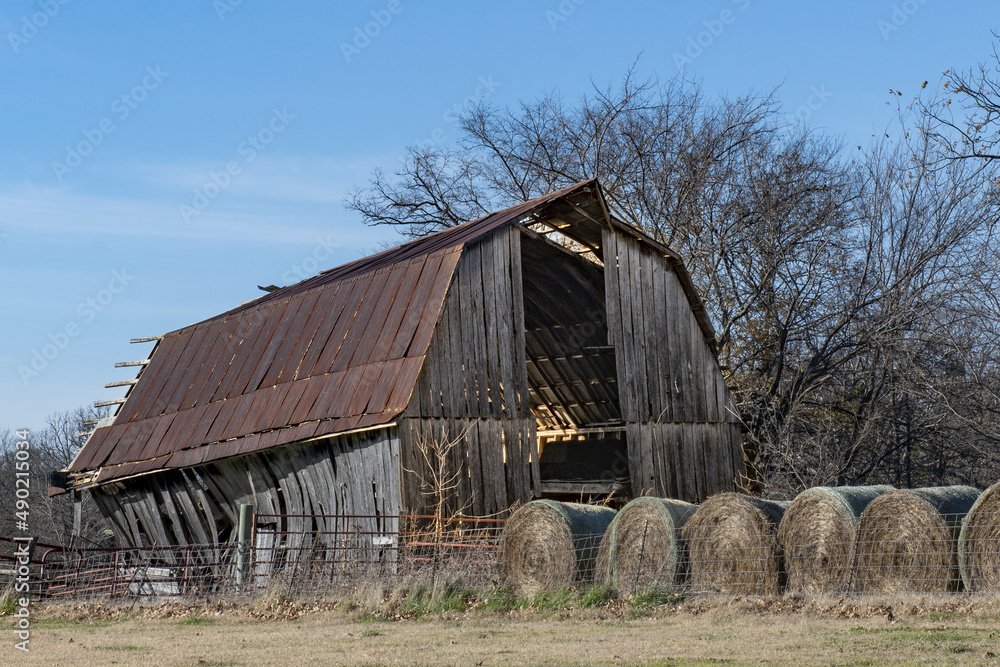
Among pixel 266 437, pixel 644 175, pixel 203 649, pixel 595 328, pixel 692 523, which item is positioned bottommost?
pixel 203 649

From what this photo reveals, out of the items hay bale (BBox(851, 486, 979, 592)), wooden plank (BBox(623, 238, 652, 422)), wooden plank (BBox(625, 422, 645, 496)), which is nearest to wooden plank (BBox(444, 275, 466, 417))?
wooden plank (BBox(625, 422, 645, 496))

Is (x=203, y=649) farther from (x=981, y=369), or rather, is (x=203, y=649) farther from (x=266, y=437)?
(x=981, y=369)

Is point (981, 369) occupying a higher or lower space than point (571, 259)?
lower

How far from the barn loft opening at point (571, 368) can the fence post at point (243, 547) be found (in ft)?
22.7

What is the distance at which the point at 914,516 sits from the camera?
35.3ft

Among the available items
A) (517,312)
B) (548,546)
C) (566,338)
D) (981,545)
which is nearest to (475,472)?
(517,312)

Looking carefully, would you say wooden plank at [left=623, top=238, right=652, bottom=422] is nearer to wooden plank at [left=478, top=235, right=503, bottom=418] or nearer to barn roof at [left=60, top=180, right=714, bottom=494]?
barn roof at [left=60, top=180, right=714, bottom=494]

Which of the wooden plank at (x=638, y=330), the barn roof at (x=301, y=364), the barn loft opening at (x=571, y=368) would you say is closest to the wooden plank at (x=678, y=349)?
the barn roof at (x=301, y=364)

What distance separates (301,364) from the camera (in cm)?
1836

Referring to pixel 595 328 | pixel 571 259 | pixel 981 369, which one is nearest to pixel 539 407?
pixel 595 328

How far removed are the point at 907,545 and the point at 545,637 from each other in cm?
413

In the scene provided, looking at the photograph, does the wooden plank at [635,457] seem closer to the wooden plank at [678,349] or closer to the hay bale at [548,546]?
the wooden plank at [678,349]

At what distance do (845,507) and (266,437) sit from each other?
999 cm

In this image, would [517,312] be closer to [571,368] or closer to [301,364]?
[301,364]
